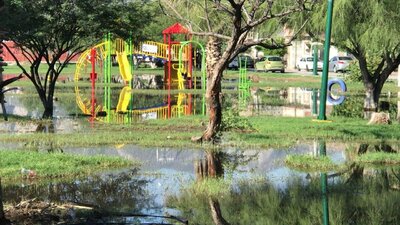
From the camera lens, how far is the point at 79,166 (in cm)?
1309

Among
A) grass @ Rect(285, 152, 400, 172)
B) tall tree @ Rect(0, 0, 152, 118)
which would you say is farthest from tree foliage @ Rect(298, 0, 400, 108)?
grass @ Rect(285, 152, 400, 172)

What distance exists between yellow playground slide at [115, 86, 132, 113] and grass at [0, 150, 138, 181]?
12.0m

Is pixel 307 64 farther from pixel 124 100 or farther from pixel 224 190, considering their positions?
pixel 224 190

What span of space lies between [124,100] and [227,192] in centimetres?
2065

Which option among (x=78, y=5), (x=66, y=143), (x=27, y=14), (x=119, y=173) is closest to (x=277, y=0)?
(x=78, y=5)

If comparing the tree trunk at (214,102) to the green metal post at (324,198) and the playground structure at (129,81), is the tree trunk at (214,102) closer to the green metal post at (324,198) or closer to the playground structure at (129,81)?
the playground structure at (129,81)

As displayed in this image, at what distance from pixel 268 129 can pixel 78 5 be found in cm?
761

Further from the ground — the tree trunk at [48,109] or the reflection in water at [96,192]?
the tree trunk at [48,109]

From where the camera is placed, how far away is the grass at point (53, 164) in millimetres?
12320

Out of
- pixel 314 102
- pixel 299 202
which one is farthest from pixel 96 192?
pixel 314 102

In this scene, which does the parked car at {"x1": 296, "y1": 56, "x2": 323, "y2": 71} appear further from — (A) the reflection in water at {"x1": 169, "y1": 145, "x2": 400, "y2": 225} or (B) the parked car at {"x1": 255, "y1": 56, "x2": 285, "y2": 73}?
(A) the reflection in water at {"x1": 169, "y1": 145, "x2": 400, "y2": 225}

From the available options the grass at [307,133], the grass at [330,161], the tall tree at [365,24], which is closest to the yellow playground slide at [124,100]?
the grass at [307,133]

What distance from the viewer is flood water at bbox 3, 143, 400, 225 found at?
962 cm

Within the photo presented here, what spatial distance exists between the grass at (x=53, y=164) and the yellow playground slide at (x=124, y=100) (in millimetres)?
11971
